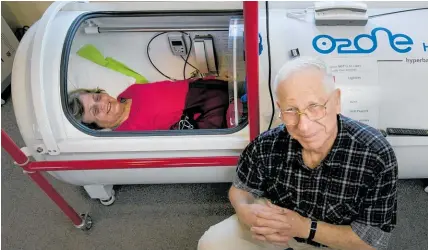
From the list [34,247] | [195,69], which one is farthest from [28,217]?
[195,69]

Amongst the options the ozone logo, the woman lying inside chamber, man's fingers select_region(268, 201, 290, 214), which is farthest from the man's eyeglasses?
the woman lying inside chamber

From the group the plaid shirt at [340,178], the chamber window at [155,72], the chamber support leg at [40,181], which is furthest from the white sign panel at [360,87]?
the chamber support leg at [40,181]

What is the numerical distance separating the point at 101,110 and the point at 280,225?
3.25ft

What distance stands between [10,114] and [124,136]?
1.42 m

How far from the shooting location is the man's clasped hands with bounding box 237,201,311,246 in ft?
3.63

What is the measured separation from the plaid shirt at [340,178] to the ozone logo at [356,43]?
0.37 meters

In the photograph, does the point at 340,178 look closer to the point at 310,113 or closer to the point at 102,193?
the point at 310,113

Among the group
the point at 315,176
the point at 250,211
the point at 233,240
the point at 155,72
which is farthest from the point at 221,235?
the point at 155,72

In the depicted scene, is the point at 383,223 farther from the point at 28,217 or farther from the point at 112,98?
the point at 28,217

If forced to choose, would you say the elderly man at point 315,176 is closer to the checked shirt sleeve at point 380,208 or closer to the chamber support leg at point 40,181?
the checked shirt sleeve at point 380,208

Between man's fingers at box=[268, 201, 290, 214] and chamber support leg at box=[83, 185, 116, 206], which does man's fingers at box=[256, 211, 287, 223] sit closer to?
man's fingers at box=[268, 201, 290, 214]

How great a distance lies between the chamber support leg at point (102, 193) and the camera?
1734 mm

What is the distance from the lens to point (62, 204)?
62.4 inches

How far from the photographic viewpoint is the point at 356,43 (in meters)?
1.29
